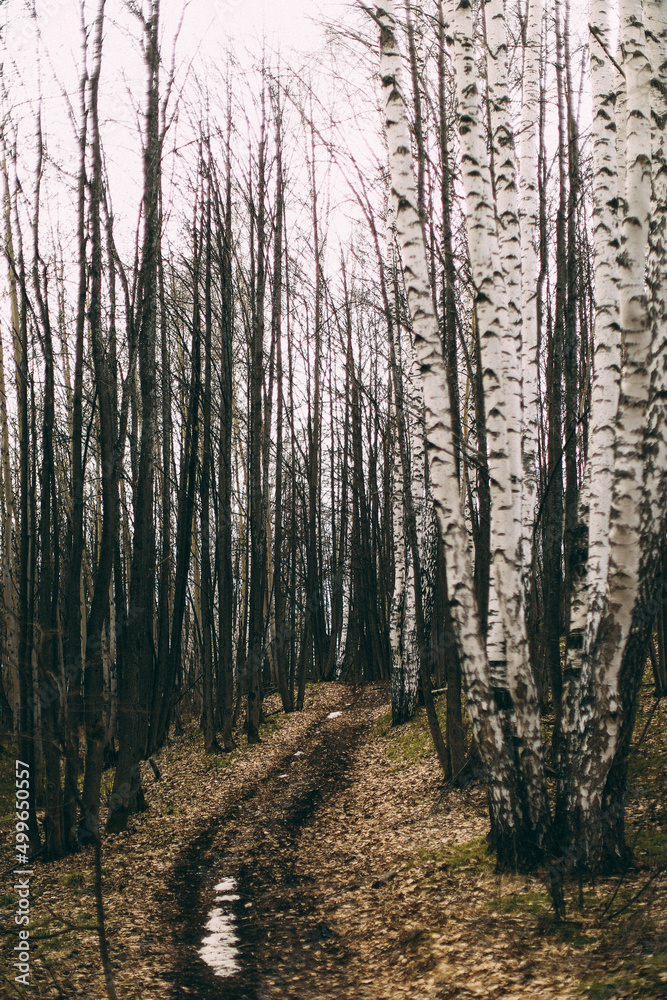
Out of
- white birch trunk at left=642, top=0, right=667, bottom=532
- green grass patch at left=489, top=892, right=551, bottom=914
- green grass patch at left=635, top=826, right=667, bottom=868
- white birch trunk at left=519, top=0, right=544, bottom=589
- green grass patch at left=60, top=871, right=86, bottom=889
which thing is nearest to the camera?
white birch trunk at left=642, top=0, right=667, bottom=532

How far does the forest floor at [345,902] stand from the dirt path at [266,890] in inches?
0.7

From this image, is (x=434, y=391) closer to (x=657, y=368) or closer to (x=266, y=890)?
(x=657, y=368)

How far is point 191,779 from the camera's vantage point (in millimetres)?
8969

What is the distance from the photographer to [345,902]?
4980mm

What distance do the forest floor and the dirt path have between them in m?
0.02

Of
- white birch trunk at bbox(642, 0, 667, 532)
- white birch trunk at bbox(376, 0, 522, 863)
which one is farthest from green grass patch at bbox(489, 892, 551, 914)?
white birch trunk at bbox(642, 0, 667, 532)

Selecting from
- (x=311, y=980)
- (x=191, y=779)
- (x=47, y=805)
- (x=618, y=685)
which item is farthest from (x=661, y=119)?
(x=191, y=779)

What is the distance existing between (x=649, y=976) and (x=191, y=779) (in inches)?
276

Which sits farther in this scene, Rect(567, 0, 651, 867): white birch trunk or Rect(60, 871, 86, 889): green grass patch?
Rect(60, 871, 86, 889): green grass patch

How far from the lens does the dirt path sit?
12.9ft

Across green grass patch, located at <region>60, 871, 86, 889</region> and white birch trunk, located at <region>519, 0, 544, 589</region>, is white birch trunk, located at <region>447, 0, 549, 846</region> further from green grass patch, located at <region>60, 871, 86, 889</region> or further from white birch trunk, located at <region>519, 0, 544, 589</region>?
green grass patch, located at <region>60, 871, 86, 889</region>

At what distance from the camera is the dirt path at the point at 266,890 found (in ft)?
12.9

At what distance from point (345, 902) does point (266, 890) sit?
703 millimetres

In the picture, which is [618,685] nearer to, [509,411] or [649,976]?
[649,976]
